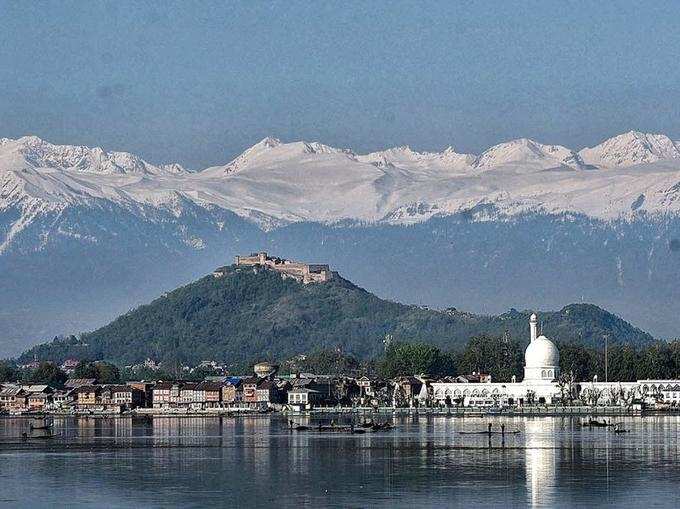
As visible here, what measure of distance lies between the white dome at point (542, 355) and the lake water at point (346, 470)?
74753 mm

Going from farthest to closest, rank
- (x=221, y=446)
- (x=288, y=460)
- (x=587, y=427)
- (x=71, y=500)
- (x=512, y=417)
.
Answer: (x=512, y=417), (x=587, y=427), (x=221, y=446), (x=288, y=460), (x=71, y=500)

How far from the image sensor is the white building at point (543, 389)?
18012 centimetres

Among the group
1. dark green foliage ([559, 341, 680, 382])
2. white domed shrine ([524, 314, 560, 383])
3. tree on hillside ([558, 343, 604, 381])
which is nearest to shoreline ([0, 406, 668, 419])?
white domed shrine ([524, 314, 560, 383])

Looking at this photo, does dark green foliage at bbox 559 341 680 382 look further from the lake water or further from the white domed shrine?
the lake water

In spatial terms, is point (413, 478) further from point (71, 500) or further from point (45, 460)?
point (45, 460)

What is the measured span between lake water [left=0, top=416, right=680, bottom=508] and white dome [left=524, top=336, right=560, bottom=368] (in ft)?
245

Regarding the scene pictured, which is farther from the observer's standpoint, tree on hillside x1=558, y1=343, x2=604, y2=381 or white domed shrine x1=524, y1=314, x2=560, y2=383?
tree on hillside x1=558, y1=343, x2=604, y2=381

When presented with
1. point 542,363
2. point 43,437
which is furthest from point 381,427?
point 542,363

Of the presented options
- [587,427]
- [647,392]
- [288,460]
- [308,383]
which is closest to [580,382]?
[647,392]

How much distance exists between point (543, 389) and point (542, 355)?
547 centimetres

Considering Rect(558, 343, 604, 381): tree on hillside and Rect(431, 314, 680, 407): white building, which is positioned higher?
Rect(558, 343, 604, 381): tree on hillside

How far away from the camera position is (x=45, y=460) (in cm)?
8475

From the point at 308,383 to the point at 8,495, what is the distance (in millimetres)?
131923

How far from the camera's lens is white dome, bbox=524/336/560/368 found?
189 metres
